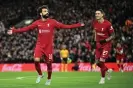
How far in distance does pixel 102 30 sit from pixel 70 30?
63.9ft

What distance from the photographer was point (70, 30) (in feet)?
119

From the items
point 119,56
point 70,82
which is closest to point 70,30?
point 119,56

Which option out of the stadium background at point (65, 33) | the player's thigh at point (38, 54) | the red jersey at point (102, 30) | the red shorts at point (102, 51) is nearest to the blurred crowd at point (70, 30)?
the stadium background at point (65, 33)

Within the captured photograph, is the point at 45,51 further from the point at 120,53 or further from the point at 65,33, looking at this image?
the point at 65,33

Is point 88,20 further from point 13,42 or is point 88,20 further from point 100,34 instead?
point 100,34

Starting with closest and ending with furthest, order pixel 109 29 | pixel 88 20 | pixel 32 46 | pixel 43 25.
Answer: pixel 43 25, pixel 109 29, pixel 32 46, pixel 88 20

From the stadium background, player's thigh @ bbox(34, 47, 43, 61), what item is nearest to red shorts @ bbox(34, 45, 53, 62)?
player's thigh @ bbox(34, 47, 43, 61)

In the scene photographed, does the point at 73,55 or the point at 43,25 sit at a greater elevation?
the point at 43,25

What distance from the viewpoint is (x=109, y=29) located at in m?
17.0

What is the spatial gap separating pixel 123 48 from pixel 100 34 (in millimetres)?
16101

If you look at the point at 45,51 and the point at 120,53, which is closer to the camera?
the point at 45,51

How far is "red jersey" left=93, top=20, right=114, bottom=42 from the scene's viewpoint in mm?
16922

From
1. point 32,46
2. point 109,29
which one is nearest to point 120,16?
point 32,46

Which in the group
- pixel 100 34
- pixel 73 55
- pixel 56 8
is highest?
pixel 100 34
